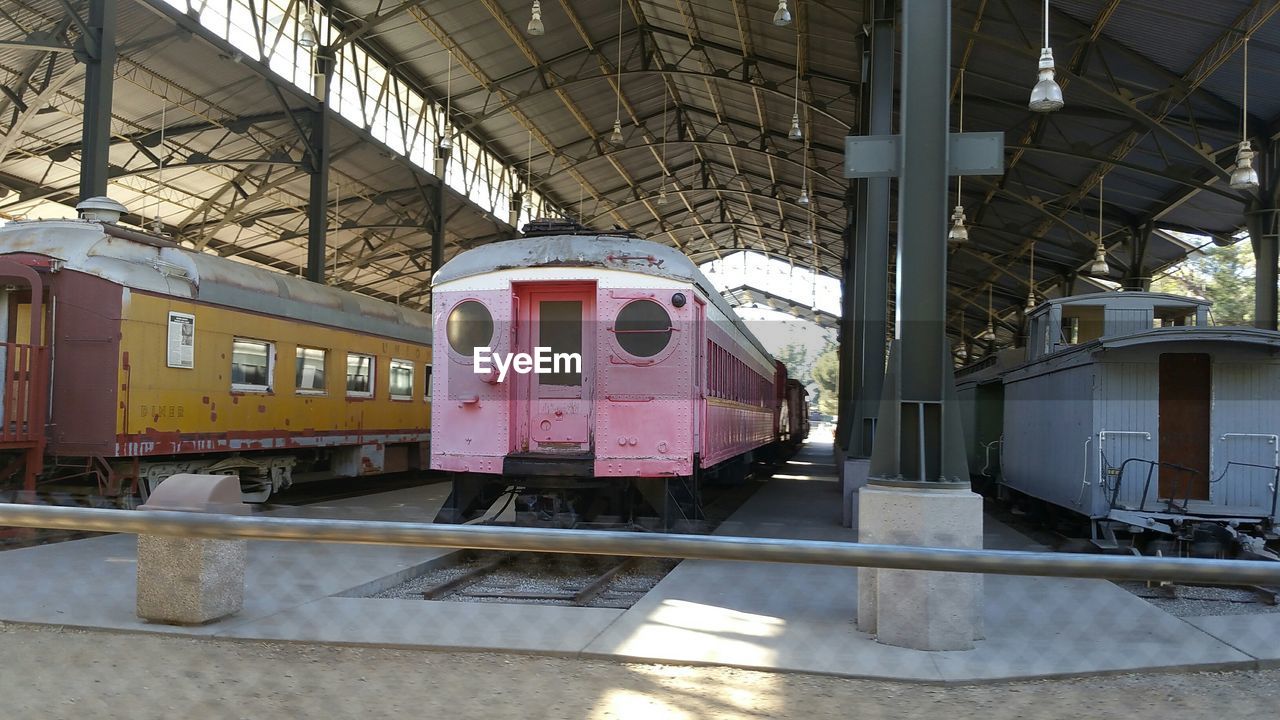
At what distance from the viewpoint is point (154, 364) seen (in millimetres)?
10828

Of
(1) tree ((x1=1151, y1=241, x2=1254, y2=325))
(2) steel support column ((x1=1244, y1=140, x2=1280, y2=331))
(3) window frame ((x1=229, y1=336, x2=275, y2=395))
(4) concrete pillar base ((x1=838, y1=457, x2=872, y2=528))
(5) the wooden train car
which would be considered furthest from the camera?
(1) tree ((x1=1151, y1=241, x2=1254, y2=325))

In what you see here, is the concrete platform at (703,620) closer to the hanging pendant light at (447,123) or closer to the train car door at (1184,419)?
the train car door at (1184,419)

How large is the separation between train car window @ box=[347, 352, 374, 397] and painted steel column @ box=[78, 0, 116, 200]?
447 cm

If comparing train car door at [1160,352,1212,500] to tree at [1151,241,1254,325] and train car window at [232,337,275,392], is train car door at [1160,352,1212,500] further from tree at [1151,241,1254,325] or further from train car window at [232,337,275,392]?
tree at [1151,241,1254,325]

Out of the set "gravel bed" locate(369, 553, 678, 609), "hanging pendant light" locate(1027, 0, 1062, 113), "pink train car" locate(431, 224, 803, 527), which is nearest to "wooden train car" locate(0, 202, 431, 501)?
"pink train car" locate(431, 224, 803, 527)

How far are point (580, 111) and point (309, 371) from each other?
703 inches

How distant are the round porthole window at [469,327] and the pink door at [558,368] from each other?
0.34m

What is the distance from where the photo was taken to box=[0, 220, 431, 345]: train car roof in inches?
413

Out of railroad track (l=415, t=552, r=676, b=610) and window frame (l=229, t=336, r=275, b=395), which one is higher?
window frame (l=229, t=336, r=275, b=395)

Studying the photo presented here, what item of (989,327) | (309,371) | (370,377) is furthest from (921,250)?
(989,327)

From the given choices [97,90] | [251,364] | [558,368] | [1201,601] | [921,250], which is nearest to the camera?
[921,250]

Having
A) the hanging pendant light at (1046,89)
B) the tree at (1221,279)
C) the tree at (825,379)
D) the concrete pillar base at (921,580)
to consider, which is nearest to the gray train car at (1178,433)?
the hanging pendant light at (1046,89)

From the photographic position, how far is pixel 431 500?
15008 millimetres

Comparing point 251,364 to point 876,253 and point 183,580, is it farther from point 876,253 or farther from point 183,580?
point 876,253
